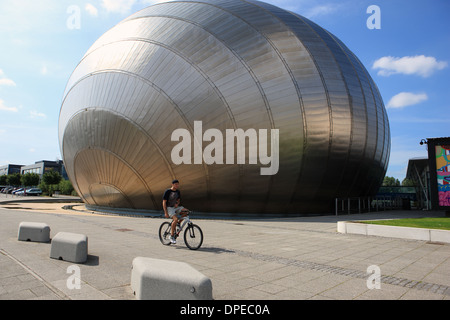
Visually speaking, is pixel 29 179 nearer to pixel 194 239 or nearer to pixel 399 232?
pixel 194 239

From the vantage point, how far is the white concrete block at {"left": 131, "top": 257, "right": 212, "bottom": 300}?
12.0 ft

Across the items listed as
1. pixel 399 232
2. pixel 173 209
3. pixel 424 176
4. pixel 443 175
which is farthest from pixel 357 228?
pixel 424 176

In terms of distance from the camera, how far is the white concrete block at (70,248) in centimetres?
618

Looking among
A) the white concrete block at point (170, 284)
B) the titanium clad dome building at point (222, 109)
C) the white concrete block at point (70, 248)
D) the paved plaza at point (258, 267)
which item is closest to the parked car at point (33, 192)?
the titanium clad dome building at point (222, 109)

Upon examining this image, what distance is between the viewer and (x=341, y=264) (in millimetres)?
6602

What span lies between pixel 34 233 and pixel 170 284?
7.06 m

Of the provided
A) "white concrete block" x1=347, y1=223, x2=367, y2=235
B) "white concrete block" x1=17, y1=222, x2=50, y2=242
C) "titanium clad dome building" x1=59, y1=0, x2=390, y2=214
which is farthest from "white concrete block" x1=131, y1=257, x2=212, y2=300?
"titanium clad dome building" x1=59, y1=0, x2=390, y2=214

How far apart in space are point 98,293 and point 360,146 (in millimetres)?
20414

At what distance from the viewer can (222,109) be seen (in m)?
17.1

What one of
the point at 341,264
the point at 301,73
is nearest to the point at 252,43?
the point at 301,73

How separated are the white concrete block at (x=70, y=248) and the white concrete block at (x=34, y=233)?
8.24ft

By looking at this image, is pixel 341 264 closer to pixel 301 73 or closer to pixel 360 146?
pixel 301 73

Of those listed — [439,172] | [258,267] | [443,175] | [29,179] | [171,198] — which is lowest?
[258,267]

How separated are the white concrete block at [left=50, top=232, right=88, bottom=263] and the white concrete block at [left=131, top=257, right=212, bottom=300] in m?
2.75
